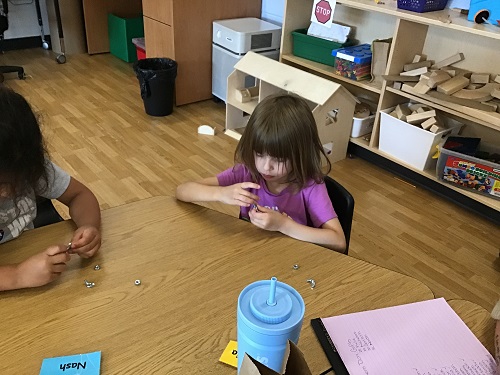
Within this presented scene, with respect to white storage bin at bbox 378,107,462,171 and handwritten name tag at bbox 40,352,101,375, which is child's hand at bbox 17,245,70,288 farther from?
white storage bin at bbox 378,107,462,171

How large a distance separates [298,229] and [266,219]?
0.31ft

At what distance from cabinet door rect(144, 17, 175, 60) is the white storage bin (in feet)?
5.03

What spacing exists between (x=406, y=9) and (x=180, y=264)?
6.64 feet

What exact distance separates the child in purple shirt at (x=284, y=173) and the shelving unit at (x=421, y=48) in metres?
1.34

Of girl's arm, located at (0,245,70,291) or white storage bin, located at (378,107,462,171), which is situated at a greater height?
girl's arm, located at (0,245,70,291)

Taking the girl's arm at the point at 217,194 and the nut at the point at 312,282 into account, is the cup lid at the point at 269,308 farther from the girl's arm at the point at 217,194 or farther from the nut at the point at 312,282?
the girl's arm at the point at 217,194

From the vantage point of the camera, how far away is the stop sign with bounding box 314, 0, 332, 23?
277 centimetres

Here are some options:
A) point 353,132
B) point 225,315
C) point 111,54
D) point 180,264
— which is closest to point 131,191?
point 353,132

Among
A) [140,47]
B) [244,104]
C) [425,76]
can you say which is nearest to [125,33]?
[140,47]

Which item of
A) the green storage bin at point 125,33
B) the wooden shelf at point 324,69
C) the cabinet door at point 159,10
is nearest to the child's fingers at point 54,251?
the wooden shelf at point 324,69

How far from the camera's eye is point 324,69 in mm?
2922

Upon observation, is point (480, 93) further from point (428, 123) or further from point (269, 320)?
point (269, 320)

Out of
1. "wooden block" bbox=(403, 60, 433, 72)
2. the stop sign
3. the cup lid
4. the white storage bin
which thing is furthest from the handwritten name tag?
the stop sign

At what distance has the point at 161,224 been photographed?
42.4 inches
